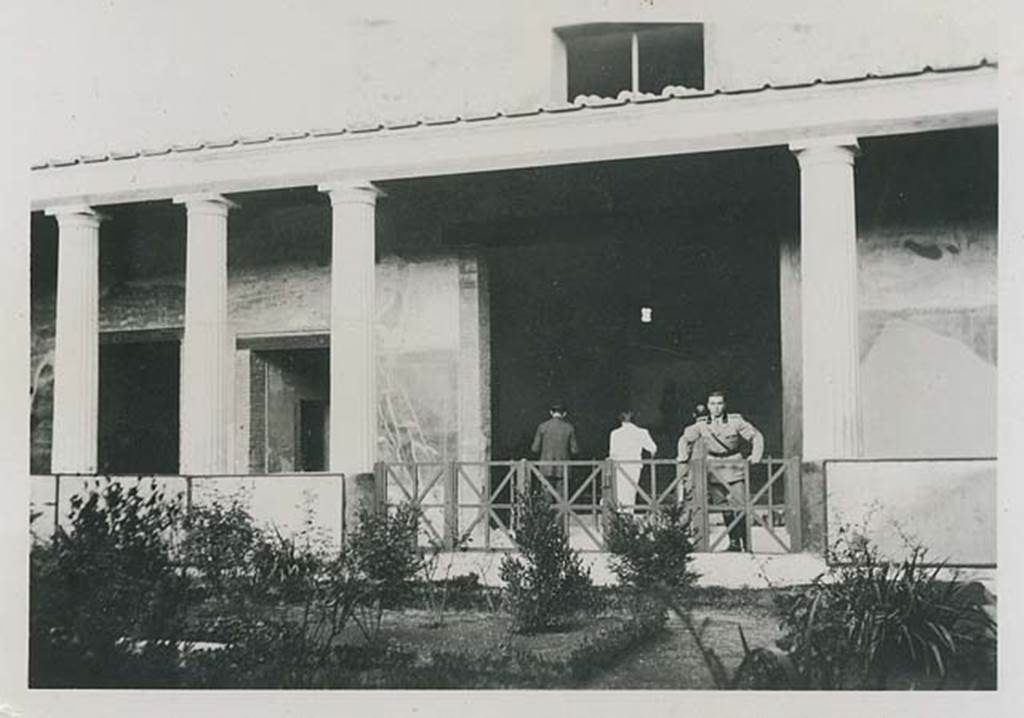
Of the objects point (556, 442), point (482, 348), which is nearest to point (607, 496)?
point (556, 442)

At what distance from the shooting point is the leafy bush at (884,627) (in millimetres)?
6316

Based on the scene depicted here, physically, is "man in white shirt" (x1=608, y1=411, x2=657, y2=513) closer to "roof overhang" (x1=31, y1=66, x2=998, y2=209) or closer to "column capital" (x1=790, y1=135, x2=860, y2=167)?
"roof overhang" (x1=31, y1=66, x2=998, y2=209)

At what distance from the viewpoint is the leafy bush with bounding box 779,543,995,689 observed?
6316 millimetres

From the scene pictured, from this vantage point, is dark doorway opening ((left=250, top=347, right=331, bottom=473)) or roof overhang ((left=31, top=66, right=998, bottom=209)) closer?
roof overhang ((left=31, top=66, right=998, bottom=209))

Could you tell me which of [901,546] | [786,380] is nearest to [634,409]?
[786,380]

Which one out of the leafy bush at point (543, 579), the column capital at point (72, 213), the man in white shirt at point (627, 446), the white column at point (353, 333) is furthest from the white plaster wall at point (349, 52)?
the leafy bush at point (543, 579)

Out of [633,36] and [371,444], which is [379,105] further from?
[371,444]

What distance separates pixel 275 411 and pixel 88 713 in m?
3.93

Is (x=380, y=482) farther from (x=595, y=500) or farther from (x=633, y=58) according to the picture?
(x=633, y=58)

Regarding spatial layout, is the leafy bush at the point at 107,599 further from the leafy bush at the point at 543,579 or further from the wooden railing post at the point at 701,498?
the wooden railing post at the point at 701,498

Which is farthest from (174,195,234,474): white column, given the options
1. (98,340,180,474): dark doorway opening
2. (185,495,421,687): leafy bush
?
(185,495,421,687): leafy bush

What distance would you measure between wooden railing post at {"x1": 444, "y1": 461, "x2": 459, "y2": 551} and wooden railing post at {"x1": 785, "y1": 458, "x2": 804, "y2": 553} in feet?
7.29

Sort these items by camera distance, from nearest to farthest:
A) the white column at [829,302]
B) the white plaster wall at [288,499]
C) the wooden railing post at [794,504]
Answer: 1. the white column at [829,302]
2. the wooden railing post at [794,504]
3. the white plaster wall at [288,499]

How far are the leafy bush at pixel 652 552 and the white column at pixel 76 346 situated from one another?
11.6ft
